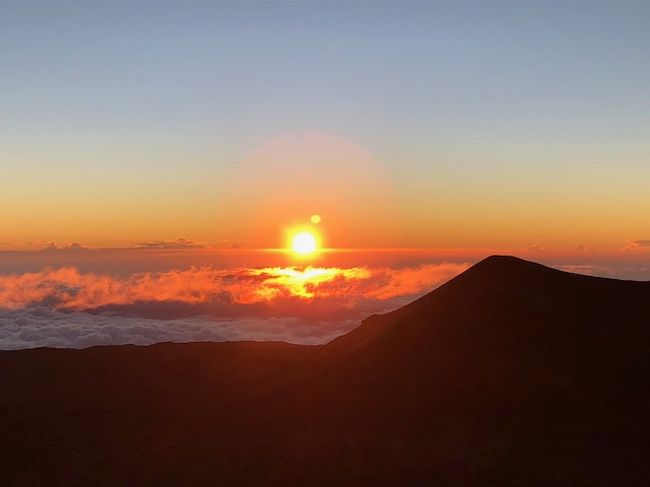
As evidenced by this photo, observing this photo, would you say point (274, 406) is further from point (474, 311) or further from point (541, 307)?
point (541, 307)

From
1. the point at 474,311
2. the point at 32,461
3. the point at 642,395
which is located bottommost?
the point at 32,461

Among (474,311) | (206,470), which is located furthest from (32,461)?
(474,311)

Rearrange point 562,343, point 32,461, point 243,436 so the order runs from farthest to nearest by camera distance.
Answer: point 562,343
point 243,436
point 32,461

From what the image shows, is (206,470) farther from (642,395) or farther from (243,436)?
(642,395)

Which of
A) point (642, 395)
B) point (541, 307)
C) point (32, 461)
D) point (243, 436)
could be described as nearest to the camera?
point (32, 461)

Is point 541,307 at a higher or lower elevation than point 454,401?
higher

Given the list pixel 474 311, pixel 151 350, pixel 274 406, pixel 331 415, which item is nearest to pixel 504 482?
pixel 331 415

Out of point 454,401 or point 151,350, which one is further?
point 151,350
